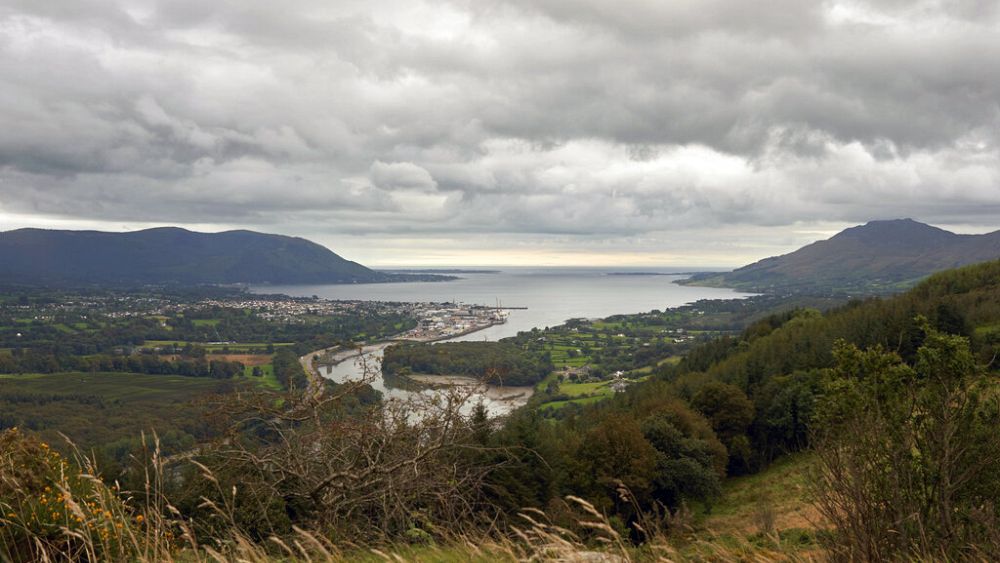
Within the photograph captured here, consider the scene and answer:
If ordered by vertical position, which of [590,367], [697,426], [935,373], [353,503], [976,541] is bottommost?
[590,367]

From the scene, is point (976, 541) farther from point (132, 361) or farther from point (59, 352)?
point (59, 352)

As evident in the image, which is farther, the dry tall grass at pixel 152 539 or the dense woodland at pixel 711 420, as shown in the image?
the dense woodland at pixel 711 420

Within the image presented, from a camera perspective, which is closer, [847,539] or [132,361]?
[847,539]

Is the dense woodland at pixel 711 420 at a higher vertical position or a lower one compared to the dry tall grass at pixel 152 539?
lower

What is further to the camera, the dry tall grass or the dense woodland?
the dense woodland

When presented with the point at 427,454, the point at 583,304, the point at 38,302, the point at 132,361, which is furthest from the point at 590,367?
the point at 38,302

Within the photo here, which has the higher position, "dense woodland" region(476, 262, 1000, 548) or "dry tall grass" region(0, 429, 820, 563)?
"dry tall grass" region(0, 429, 820, 563)

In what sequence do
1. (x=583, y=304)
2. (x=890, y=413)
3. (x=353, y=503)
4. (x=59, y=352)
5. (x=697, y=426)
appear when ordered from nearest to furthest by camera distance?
(x=890, y=413) < (x=353, y=503) < (x=697, y=426) < (x=59, y=352) < (x=583, y=304)

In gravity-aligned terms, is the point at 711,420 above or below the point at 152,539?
below

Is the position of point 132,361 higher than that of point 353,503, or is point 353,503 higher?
point 353,503

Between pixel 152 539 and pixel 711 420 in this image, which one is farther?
pixel 711 420

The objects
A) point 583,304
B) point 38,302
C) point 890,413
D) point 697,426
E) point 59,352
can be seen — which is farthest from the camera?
point 583,304
